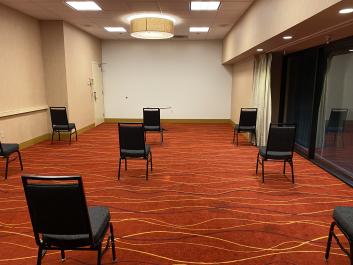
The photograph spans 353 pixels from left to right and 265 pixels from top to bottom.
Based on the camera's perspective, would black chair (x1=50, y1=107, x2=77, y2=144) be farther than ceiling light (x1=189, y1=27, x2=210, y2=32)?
No

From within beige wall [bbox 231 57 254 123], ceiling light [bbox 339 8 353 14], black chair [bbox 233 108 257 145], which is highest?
ceiling light [bbox 339 8 353 14]

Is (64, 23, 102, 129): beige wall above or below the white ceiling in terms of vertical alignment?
below

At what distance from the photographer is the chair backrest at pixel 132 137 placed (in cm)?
459

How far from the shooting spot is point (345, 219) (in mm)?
2328

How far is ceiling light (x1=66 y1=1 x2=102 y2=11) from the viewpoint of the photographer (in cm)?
571

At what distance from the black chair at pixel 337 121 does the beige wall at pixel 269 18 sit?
79.8 inches

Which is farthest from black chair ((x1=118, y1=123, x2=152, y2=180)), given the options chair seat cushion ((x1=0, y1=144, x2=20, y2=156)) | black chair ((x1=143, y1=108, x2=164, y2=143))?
black chair ((x1=143, y1=108, x2=164, y2=143))

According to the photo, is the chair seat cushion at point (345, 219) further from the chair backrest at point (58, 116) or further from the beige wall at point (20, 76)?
the chair backrest at point (58, 116)

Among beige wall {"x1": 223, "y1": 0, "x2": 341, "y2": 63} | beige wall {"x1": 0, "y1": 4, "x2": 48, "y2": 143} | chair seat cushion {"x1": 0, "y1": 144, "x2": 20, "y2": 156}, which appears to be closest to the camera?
beige wall {"x1": 223, "y1": 0, "x2": 341, "y2": 63}

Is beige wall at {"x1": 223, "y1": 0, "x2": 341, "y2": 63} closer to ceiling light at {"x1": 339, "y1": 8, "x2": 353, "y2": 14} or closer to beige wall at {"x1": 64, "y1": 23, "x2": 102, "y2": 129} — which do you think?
ceiling light at {"x1": 339, "y1": 8, "x2": 353, "y2": 14}

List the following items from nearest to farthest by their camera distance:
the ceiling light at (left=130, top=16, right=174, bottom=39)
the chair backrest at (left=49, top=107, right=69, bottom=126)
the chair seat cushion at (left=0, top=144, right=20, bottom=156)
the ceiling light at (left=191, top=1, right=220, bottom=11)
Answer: the chair seat cushion at (left=0, top=144, right=20, bottom=156)
the ceiling light at (left=191, top=1, right=220, bottom=11)
the ceiling light at (left=130, top=16, right=174, bottom=39)
the chair backrest at (left=49, top=107, right=69, bottom=126)

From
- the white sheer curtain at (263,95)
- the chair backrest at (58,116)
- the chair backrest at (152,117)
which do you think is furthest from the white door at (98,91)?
the white sheer curtain at (263,95)

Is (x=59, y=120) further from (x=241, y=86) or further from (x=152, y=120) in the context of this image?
(x=241, y=86)

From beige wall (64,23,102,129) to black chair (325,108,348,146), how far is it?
6226 mm
